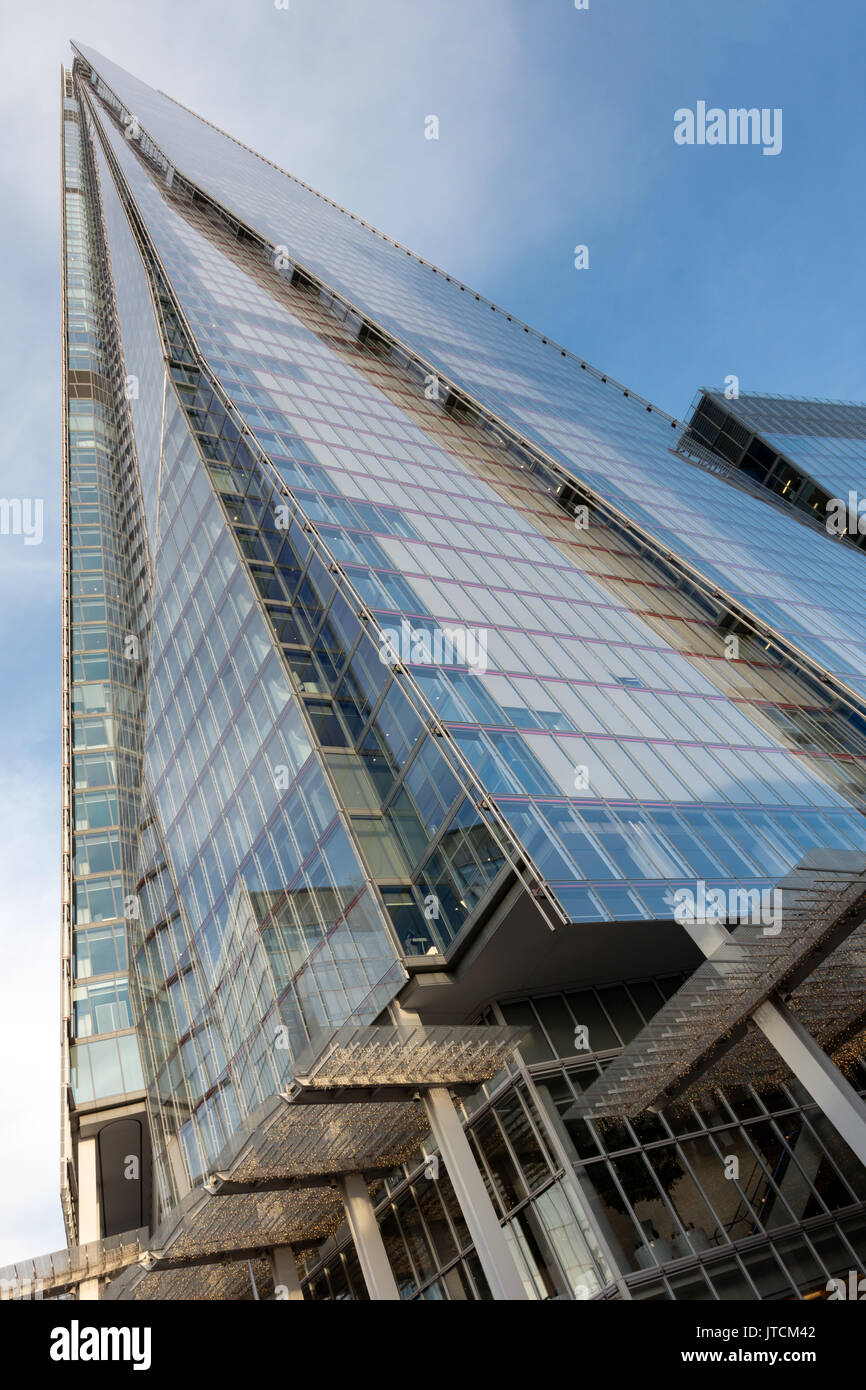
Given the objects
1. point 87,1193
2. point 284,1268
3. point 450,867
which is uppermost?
point 87,1193

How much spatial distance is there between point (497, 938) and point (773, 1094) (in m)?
9.70

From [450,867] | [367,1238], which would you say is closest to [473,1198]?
[367,1238]

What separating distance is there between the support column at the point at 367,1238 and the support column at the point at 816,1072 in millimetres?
12454

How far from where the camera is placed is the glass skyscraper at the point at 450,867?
22.9 meters

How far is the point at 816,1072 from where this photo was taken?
1934cm

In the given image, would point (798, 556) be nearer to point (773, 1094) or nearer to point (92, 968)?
point (773, 1094)

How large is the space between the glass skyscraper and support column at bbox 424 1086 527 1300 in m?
0.08

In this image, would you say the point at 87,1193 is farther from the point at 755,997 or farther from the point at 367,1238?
the point at 755,997

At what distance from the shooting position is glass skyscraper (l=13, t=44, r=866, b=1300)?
901 inches

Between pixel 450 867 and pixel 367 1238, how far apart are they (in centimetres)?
1077

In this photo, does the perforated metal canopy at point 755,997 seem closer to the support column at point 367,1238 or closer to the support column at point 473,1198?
the support column at point 473,1198

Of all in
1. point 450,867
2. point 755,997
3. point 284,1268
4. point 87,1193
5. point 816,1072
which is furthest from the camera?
point 87,1193
